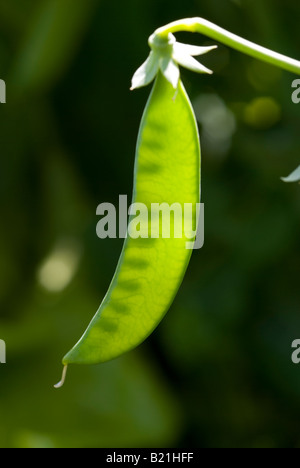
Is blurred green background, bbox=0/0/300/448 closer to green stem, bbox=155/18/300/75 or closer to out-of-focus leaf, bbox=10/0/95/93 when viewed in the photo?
out-of-focus leaf, bbox=10/0/95/93

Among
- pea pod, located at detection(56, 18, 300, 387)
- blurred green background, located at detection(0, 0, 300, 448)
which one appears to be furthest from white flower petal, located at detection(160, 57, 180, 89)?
blurred green background, located at detection(0, 0, 300, 448)

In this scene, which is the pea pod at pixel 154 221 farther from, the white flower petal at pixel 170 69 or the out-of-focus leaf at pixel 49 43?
the out-of-focus leaf at pixel 49 43

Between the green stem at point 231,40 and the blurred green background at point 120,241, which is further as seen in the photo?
the blurred green background at point 120,241

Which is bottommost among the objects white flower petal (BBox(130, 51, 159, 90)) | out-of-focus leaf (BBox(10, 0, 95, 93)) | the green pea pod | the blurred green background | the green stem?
the green pea pod

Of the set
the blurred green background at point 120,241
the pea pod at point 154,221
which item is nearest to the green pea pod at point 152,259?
the pea pod at point 154,221

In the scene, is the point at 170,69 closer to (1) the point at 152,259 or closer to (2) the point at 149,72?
(2) the point at 149,72

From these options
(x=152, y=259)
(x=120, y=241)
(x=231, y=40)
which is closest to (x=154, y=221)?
(x=152, y=259)

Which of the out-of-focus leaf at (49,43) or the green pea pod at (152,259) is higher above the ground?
the out-of-focus leaf at (49,43)
